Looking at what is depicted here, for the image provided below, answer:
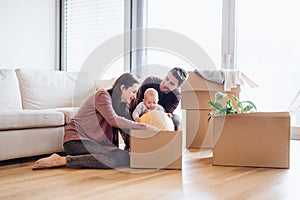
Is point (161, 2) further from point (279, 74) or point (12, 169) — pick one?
point (12, 169)

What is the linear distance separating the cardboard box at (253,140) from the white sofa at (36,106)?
1.26 meters

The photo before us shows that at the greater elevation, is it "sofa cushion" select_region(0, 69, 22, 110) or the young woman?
"sofa cushion" select_region(0, 69, 22, 110)

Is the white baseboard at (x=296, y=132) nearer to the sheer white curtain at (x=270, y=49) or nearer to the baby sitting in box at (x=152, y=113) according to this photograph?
the sheer white curtain at (x=270, y=49)

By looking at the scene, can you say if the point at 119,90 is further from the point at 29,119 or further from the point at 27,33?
the point at 27,33

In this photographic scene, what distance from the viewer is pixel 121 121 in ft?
8.41

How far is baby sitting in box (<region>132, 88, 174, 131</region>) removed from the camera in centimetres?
262

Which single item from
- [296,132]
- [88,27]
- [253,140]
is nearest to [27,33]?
[88,27]

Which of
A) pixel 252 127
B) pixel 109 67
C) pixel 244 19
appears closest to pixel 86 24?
pixel 109 67

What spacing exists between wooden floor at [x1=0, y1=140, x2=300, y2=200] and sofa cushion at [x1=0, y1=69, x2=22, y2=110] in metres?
0.73

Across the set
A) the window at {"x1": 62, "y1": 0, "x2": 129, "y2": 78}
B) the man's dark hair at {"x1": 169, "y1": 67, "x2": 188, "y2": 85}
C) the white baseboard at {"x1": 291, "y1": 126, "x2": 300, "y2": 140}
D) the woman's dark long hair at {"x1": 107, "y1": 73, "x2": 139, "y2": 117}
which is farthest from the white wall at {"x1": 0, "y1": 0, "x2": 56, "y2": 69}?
the white baseboard at {"x1": 291, "y1": 126, "x2": 300, "y2": 140}

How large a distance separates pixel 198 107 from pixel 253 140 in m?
0.97

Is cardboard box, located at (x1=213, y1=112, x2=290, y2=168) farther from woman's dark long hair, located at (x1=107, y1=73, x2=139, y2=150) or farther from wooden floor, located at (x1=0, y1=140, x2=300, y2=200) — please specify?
woman's dark long hair, located at (x1=107, y1=73, x2=139, y2=150)

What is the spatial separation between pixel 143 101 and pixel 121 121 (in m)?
0.41

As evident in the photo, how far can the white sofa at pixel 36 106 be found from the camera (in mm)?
2691
